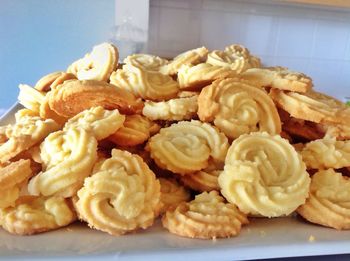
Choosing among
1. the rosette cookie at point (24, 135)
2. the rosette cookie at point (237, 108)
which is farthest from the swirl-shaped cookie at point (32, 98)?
the rosette cookie at point (237, 108)

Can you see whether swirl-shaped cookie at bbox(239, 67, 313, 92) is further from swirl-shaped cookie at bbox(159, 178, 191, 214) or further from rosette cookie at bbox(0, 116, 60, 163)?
rosette cookie at bbox(0, 116, 60, 163)

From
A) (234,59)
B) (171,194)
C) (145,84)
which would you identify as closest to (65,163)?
(171,194)

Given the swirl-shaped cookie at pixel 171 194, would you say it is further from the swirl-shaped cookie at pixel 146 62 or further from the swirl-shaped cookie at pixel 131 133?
the swirl-shaped cookie at pixel 146 62

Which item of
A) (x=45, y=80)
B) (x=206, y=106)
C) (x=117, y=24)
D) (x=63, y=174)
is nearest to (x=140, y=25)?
(x=117, y=24)

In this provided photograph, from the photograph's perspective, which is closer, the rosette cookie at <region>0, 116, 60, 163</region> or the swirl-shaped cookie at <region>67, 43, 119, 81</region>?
the rosette cookie at <region>0, 116, 60, 163</region>

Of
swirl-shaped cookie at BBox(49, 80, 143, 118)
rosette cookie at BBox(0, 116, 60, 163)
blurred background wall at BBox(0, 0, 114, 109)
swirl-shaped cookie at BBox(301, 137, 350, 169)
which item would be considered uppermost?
swirl-shaped cookie at BBox(49, 80, 143, 118)

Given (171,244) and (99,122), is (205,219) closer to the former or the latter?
(171,244)

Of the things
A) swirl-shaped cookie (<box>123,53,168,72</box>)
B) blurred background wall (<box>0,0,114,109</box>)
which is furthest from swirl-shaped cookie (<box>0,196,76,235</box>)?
blurred background wall (<box>0,0,114,109</box>)

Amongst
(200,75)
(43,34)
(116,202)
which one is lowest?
(43,34)
